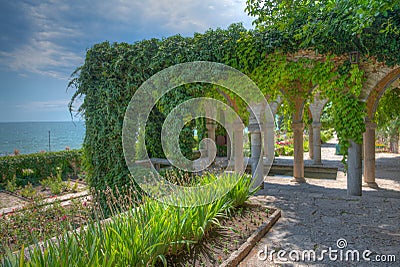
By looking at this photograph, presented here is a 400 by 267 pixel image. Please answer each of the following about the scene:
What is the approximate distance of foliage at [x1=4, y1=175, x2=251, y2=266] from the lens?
204cm

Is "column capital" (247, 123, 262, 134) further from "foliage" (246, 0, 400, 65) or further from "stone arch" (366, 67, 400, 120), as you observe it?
"stone arch" (366, 67, 400, 120)

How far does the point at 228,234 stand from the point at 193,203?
0.59 metres

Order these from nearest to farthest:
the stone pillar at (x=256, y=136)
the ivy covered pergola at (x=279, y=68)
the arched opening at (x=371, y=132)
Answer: the ivy covered pergola at (x=279, y=68)
the arched opening at (x=371, y=132)
the stone pillar at (x=256, y=136)

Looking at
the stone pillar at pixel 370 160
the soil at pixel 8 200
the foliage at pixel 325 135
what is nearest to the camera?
the stone pillar at pixel 370 160

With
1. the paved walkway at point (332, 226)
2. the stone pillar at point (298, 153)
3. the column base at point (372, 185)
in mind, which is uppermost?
Answer: the stone pillar at point (298, 153)

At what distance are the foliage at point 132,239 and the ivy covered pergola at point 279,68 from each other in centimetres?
337

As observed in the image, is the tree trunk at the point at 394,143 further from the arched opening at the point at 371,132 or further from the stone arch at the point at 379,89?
the stone arch at the point at 379,89

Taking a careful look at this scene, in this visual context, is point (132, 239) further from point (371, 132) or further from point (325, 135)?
point (325, 135)

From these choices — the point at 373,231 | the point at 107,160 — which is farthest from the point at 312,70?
the point at 107,160

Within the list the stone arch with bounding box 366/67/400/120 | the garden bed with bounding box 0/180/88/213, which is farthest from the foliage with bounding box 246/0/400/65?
the garden bed with bounding box 0/180/88/213

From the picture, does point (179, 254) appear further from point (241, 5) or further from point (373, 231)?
point (241, 5)

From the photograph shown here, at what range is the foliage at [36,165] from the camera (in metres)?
10.8

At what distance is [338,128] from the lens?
540cm

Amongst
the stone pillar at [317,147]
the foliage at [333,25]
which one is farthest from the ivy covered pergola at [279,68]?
the stone pillar at [317,147]
